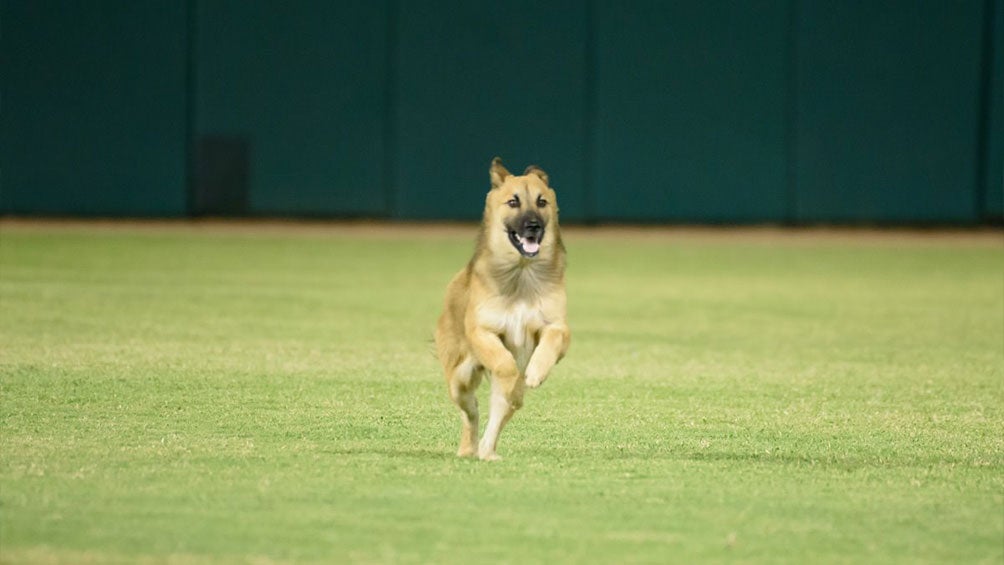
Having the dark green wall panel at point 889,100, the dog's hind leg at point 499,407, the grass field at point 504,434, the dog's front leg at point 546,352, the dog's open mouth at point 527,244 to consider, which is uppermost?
the dark green wall panel at point 889,100

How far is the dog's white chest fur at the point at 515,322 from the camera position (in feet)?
20.0

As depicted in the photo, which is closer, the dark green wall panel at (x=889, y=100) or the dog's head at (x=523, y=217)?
the dog's head at (x=523, y=217)

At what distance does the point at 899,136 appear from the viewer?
20969 millimetres

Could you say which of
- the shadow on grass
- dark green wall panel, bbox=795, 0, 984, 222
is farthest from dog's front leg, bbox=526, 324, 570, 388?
dark green wall panel, bbox=795, 0, 984, 222

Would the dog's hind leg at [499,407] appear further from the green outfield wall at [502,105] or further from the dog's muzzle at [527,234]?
the green outfield wall at [502,105]

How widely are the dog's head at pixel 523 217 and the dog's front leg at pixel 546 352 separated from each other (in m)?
0.30

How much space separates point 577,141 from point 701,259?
13.6 feet

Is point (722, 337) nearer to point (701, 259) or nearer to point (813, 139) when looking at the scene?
point (701, 259)

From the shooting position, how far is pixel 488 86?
21.1 m

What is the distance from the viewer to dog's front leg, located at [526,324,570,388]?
5.86 m

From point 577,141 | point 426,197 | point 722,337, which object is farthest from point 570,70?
point 722,337

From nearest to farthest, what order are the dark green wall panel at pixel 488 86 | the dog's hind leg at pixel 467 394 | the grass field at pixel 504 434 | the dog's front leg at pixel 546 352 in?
1. the grass field at pixel 504 434
2. the dog's front leg at pixel 546 352
3. the dog's hind leg at pixel 467 394
4. the dark green wall panel at pixel 488 86

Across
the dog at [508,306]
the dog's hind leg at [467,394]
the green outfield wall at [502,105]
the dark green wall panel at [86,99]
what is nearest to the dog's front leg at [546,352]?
the dog at [508,306]

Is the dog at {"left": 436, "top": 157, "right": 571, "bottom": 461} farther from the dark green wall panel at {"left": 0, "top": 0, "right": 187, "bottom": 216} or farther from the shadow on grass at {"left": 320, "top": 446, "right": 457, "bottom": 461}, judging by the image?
the dark green wall panel at {"left": 0, "top": 0, "right": 187, "bottom": 216}
